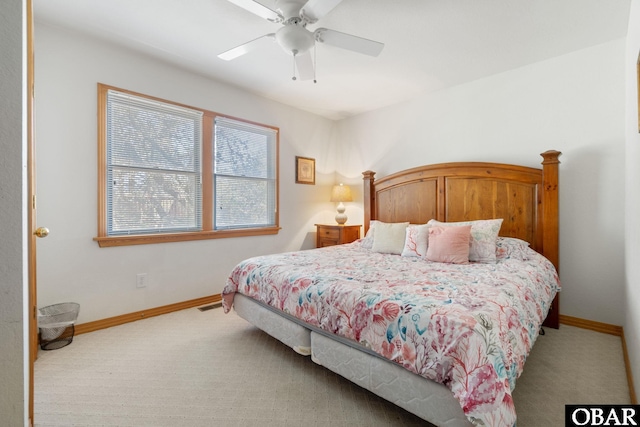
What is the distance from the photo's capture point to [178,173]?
120 inches

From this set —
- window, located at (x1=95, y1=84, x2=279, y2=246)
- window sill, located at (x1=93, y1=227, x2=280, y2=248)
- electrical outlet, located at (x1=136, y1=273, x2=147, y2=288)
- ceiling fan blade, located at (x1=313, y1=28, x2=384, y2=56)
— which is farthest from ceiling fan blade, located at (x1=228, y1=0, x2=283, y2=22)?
electrical outlet, located at (x1=136, y1=273, x2=147, y2=288)

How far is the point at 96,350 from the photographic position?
2.21 metres

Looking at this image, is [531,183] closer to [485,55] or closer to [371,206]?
[485,55]

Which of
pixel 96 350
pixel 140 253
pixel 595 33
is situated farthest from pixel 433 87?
pixel 96 350

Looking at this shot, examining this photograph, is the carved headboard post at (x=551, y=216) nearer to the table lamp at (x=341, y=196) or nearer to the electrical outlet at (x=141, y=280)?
the table lamp at (x=341, y=196)

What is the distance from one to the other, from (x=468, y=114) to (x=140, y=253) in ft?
12.4

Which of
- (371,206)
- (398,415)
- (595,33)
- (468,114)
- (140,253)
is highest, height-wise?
(595,33)

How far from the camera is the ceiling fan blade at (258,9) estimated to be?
5.57 feet

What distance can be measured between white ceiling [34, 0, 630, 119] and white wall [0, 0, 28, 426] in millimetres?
1547

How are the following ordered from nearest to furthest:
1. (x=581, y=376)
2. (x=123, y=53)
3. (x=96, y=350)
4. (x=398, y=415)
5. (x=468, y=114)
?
(x=398, y=415) < (x=581, y=376) < (x=96, y=350) < (x=123, y=53) < (x=468, y=114)

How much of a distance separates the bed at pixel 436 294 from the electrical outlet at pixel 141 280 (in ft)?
3.12

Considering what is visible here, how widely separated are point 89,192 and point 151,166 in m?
0.55

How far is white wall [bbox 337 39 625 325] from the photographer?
2.48m

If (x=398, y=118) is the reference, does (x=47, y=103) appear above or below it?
below
